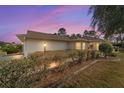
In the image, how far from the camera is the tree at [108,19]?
6758 mm

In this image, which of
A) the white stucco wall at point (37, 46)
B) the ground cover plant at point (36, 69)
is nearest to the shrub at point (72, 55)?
the ground cover plant at point (36, 69)

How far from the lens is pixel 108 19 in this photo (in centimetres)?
711

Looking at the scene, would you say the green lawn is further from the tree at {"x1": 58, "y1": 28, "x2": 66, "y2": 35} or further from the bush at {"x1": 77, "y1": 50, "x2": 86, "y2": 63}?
the bush at {"x1": 77, "y1": 50, "x2": 86, "y2": 63}

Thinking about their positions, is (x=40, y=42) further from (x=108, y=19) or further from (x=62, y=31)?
(x=108, y=19)

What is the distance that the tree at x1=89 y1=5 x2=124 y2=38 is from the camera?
22.2ft

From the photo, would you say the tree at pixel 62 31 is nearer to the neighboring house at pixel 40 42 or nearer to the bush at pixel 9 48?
the neighboring house at pixel 40 42

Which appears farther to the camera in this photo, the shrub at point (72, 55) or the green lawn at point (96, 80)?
the shrub at point (72, 55)

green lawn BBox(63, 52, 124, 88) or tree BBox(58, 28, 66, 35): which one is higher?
tree BBox(58, 28, 66, 35)

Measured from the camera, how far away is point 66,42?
34.1 ft

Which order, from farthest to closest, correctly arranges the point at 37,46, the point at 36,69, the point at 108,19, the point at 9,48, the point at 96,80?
the point at 37,46, the point at 96,80, the point at 9,48, the point at 108,19, the point at 36,69

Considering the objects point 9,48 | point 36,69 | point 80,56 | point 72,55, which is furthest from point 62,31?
point 36,69

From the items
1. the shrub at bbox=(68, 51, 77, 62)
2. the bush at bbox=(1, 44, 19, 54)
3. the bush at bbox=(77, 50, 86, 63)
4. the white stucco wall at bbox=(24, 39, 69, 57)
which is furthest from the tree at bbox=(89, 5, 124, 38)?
the bush at bbox=(77, 50, 86, 63)
